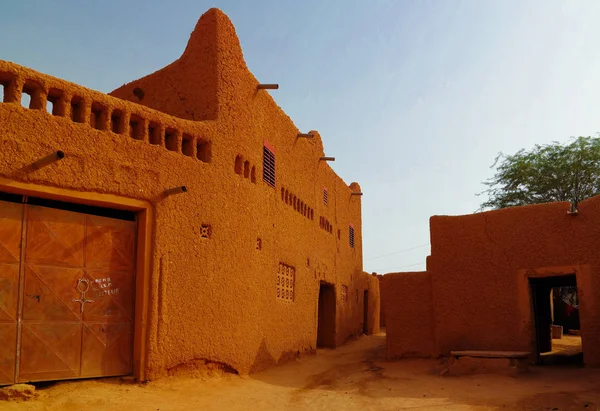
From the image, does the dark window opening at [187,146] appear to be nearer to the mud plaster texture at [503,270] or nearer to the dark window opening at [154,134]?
the dark window opening at [154,134]

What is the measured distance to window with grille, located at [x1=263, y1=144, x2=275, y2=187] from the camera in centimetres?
1202

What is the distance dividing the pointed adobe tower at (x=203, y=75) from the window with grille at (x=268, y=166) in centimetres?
168

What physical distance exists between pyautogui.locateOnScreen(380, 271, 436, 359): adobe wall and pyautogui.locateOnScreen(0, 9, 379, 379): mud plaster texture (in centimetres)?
246

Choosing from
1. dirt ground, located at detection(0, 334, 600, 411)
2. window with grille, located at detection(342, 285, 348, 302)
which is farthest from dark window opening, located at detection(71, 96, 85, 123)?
window with grille, located at detection(342, 285, 348, 302)

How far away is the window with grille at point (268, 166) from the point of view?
12023 millimetres

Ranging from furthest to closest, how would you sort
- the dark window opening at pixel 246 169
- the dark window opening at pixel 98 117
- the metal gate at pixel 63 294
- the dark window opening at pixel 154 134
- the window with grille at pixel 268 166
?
the window with grille at pixel 268 166, the dark window opening at pixel 246 169, the dark window opening at pixel 154 134, the dark window opening at pixel 98 117, the metal gate at pixel 63 294

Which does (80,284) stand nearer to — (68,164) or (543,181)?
(68,164)

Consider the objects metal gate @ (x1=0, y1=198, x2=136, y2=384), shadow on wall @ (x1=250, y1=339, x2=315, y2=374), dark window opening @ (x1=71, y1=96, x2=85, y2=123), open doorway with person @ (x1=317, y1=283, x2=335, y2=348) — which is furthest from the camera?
open doorway with person @ (x1=317, y1=283, x2=335, y2=348)

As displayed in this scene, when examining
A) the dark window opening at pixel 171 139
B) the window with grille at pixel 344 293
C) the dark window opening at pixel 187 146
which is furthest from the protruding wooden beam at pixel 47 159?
the window with grille at pixel 344 293

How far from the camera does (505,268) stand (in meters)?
10.8

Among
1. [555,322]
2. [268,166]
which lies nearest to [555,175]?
[555,322]

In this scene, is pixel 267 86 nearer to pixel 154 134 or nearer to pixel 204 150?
pixel 204 150

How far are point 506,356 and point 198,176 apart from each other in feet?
20.2

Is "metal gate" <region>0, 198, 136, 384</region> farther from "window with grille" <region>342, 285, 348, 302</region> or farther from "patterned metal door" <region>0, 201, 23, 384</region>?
"window with grille" <region>342, 285, 348, 302</region>
